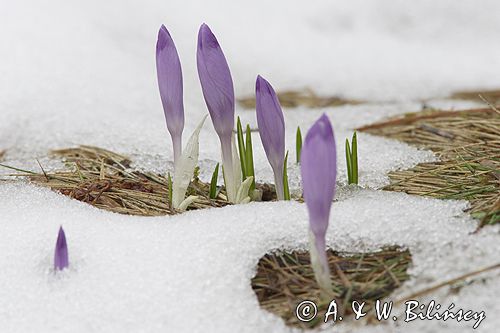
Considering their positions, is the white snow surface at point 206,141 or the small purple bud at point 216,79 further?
the small purple bud at point 216,79

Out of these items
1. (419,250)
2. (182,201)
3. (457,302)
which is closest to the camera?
(457,302)

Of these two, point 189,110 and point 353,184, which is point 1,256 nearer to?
point 353,184

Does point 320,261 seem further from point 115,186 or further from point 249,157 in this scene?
point 115,186

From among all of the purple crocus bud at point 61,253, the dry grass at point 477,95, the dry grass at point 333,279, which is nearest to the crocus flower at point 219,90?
the dry grass at point 333,279

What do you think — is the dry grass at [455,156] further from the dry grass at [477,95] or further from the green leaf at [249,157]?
the dry grass at [477,95]

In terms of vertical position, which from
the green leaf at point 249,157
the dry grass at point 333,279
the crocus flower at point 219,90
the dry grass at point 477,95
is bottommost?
the dry grass at point 333,279

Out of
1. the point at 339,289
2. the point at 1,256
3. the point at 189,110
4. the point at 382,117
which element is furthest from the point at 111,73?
the point at 339,289

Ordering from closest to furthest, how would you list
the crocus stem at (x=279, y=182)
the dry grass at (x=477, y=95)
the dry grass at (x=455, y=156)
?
the dry grass at (x=455, y=156), the crocus stem at (x=279, y=182), the dry grass at (x=477, y=95)
